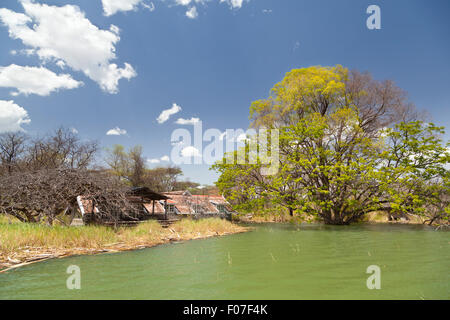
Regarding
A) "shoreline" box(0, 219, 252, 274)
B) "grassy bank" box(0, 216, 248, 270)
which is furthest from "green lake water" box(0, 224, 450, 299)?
"grassy bank" box(0, 216, 248, 270)

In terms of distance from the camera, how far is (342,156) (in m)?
19.8

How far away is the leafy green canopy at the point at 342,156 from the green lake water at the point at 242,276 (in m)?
9.91

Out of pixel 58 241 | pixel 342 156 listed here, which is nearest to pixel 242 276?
pixel 58 241

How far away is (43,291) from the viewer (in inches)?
198

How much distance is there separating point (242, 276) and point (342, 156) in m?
16.9

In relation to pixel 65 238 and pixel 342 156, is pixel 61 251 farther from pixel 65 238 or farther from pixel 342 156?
pixel 342 156

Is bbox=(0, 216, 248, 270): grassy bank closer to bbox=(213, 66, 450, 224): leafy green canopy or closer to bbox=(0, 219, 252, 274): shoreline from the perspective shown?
bbox=(0, 219, 252, 274): shoreline

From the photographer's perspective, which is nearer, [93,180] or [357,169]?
[93,180]

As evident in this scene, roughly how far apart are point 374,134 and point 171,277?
811 inches

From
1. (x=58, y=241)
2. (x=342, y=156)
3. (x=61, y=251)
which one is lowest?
(x=61, y=251)

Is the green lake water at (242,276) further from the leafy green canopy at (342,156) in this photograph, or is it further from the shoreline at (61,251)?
the leafy green canopy at (342,156)

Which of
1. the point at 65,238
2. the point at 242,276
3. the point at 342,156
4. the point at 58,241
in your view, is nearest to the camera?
the point at 242,276
